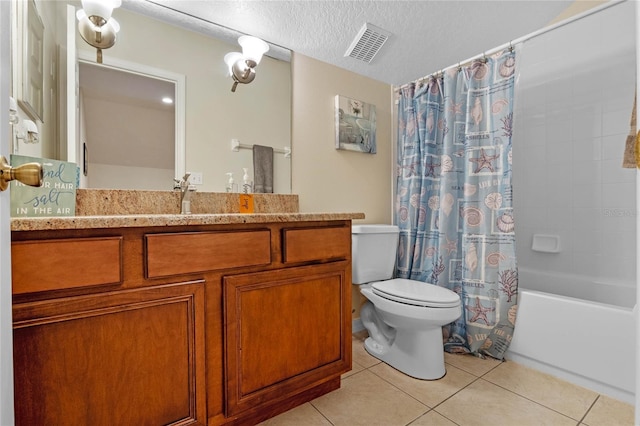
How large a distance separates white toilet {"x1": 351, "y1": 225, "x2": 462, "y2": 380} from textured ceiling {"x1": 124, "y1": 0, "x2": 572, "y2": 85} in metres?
1.18

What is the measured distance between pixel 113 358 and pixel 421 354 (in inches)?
55.2

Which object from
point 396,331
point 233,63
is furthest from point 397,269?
point 233,63

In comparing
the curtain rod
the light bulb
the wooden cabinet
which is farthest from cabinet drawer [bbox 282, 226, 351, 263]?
the curtain rod

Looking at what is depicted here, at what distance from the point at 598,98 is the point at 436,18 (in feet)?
4.23

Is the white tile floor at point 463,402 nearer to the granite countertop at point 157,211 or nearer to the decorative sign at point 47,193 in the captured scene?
the granite countertop at point 157,211

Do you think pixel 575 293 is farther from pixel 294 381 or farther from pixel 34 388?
pixel 34 388

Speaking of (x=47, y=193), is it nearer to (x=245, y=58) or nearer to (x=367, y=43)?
(x=245, y=58)

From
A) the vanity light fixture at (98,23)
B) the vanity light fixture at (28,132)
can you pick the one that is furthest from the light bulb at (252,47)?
the vanity light fixture at (28,132)

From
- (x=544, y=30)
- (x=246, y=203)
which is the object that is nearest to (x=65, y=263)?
(x=246, y=203)

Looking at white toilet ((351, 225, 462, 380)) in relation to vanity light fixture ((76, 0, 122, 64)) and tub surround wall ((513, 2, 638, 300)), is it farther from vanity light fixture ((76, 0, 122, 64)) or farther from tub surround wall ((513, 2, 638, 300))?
vanity light fixture ((76, 0, 122, 64))

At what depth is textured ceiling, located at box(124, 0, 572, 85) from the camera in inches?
59.1

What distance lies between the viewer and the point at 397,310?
1.56 meters

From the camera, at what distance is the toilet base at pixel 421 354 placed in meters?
1.56

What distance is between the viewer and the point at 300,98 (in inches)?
75.0
